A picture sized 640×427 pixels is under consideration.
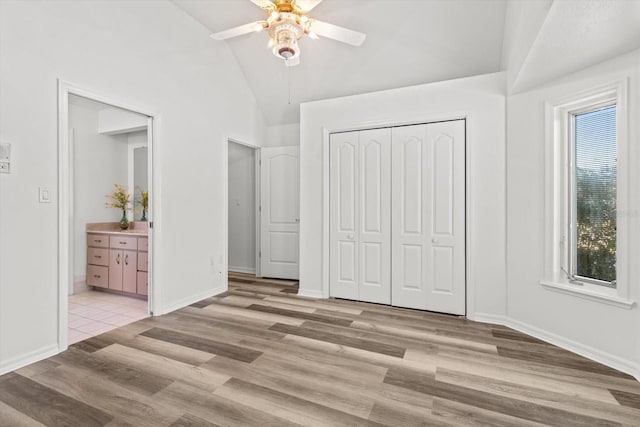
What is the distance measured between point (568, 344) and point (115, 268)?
5.06 metres

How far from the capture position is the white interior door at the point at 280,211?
4.91 metres

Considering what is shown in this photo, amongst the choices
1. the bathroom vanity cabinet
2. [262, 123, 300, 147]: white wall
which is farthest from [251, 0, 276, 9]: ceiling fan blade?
the bathroom vanity cabinet

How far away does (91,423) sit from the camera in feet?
5.57

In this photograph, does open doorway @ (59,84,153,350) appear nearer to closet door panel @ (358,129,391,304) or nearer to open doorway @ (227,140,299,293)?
open doorway @ (227,140,299,293)

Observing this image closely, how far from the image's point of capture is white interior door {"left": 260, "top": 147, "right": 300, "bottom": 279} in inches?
193

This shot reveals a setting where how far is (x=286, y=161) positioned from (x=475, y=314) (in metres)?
3.31

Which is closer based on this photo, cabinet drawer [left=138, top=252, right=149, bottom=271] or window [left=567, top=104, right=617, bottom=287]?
window [left=567, top=104, right=617, bottom=287]

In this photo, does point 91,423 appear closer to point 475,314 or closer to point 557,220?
point 475,314

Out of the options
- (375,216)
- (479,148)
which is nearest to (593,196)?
(479,148)

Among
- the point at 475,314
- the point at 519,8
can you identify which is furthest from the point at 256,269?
the point at 519,8

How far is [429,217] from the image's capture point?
346 cm

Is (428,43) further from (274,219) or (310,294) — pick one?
(310,294)

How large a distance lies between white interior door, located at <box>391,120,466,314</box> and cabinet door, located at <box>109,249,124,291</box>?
353 cm

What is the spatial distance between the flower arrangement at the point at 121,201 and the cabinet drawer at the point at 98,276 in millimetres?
665
